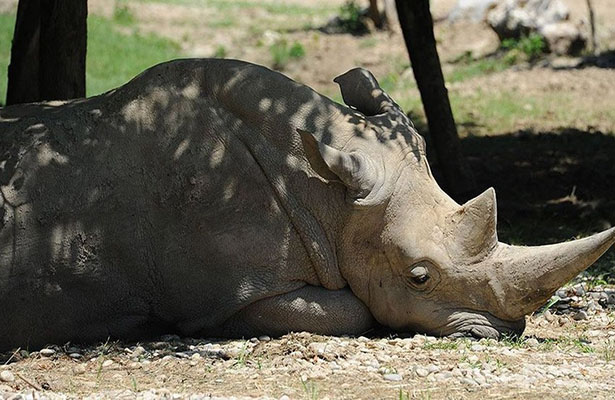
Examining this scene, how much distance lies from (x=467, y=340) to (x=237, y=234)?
5.30 feet

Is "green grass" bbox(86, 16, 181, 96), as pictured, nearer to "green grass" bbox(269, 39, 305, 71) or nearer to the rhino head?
"green grass" bbox(269, 39, 305, 71)

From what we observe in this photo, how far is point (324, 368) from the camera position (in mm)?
6414

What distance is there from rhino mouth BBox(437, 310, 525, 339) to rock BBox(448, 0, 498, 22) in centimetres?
1827

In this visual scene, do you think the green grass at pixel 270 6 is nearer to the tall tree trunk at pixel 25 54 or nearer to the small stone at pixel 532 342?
the tall tree trunk at pixel 25 54

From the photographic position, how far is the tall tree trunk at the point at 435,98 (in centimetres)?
1162

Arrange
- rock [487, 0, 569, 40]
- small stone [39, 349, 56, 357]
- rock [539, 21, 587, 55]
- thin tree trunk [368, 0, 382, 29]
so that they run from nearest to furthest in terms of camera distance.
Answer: small stone [39, 349, 56, 357], rock [539, 21, 587, 55], rock [487, 0, 569, 40], thin tree trunk [368, 0, 382, 29]

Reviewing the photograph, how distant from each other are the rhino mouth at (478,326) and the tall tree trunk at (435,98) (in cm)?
447

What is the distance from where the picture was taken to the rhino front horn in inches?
272

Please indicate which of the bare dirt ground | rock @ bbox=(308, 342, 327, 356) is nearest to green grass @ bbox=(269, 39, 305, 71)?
the bare dirt ground

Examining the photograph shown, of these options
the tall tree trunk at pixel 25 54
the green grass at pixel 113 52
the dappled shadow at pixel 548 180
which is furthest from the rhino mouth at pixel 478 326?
the green grass at pixel 113 52

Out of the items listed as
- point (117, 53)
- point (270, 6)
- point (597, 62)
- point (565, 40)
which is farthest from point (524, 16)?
point (270, 6)

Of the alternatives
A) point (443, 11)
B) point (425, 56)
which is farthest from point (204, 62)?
point (443, 11)

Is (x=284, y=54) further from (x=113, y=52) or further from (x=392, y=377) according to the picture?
(x=392, y=377)

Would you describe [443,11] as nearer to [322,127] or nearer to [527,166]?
[527,166]
